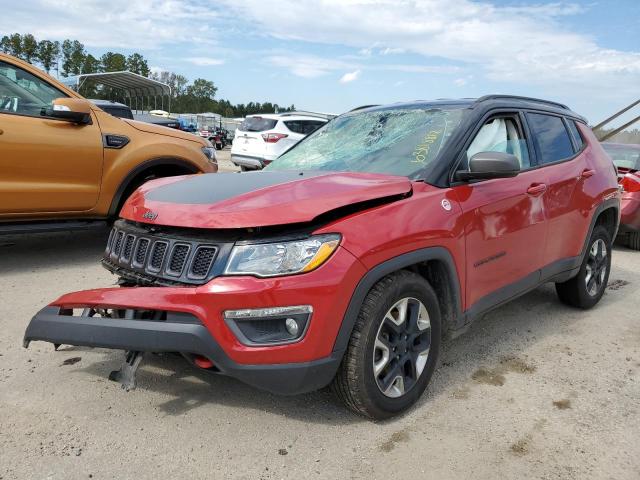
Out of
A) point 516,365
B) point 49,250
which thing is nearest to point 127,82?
point 49,250

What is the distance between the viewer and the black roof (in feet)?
12.3

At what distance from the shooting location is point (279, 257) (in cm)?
247

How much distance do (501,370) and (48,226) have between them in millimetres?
4164

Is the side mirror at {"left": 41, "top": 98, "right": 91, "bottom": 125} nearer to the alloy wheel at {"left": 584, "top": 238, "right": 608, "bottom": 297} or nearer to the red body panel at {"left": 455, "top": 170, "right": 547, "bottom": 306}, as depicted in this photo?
the red body panel at {"left": 455, "top": 170, "right": 547, "bottom": 306}

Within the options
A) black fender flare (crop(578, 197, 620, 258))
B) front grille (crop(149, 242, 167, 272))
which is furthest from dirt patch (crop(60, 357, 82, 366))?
black fender flare (crop(578, 197, 620, 258))

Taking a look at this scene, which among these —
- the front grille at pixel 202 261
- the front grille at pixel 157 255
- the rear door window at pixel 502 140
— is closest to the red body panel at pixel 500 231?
the rear door window at pixel 502 140

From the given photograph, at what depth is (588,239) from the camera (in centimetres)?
460

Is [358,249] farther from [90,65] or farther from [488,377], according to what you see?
[90,65]

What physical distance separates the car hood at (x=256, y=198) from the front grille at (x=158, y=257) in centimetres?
8

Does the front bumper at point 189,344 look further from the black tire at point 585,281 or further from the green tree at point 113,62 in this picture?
→ the green tree at point 113,62

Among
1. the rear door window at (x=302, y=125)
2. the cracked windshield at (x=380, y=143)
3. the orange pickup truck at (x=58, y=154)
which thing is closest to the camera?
the cracked windshield at (x=380, y=143)

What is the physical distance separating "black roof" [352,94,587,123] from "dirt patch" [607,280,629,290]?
2.03 m

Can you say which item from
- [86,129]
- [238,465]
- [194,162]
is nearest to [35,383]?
[238,465]

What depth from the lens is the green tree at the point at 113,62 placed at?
76.1m
